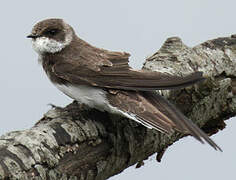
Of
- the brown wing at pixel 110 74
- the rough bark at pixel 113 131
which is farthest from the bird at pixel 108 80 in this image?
the rough bark at pixel 113 131

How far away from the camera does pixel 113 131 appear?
13.6 feet

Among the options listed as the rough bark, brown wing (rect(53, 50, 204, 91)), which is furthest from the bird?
the rough bark

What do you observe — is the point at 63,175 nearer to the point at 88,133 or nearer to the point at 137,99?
the point at 88,133

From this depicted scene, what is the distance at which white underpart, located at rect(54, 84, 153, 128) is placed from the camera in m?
4.29

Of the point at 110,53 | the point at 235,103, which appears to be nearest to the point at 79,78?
the point at 110,53

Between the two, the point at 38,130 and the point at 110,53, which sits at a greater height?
the point at 110,53

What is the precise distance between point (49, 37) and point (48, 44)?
0.32ft

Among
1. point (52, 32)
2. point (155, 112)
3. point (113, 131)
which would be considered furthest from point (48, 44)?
point (155, 112)

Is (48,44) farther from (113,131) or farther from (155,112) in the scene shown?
(155,112)

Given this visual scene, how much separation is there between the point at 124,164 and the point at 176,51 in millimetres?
1374

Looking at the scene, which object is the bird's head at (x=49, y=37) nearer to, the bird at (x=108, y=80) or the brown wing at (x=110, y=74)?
the bird at (x=108, y=80)

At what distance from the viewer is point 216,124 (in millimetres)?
5344

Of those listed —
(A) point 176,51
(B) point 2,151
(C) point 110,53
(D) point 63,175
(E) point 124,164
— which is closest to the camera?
(B) point 2,151

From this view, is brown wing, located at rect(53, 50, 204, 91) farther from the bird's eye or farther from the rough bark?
the bird's eye
